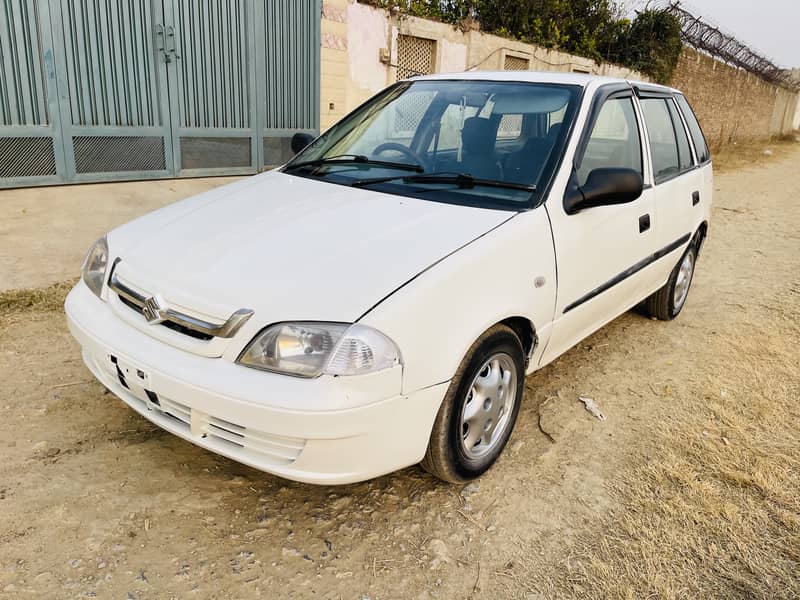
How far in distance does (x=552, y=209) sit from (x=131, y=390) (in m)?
1.89

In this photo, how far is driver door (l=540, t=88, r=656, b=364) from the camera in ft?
9.48

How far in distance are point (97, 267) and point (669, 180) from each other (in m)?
3.33

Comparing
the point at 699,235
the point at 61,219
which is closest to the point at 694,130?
the point at 699,235

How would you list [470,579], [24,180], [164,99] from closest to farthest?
[470,579] < [24,180] < [164,99]

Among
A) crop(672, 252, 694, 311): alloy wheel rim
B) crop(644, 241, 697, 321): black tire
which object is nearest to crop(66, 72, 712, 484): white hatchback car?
crop(644, 241, 697, 321): black tire

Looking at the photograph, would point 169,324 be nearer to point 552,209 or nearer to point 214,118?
point 552,209

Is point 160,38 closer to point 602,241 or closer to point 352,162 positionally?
point 352,162

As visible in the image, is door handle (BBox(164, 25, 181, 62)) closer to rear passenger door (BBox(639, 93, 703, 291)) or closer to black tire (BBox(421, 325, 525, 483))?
rear passenger door (BBox(639, 93, 703, 291))

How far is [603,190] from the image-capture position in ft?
9.32

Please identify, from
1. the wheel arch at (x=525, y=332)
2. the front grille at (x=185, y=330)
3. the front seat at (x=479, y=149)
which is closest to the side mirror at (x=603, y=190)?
the front seat at (x=479, y=149)

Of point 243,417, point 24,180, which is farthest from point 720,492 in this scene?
point 24,180

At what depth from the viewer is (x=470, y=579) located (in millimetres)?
2152

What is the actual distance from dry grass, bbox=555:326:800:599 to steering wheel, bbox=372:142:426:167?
1786mm

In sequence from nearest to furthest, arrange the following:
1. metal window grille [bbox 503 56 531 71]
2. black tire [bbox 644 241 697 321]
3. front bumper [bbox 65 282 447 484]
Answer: front bumper [bbox 65 282 447 484], black tire [bbox 644 241 697 321], metal window grille [bbox 503 56 531 71]
